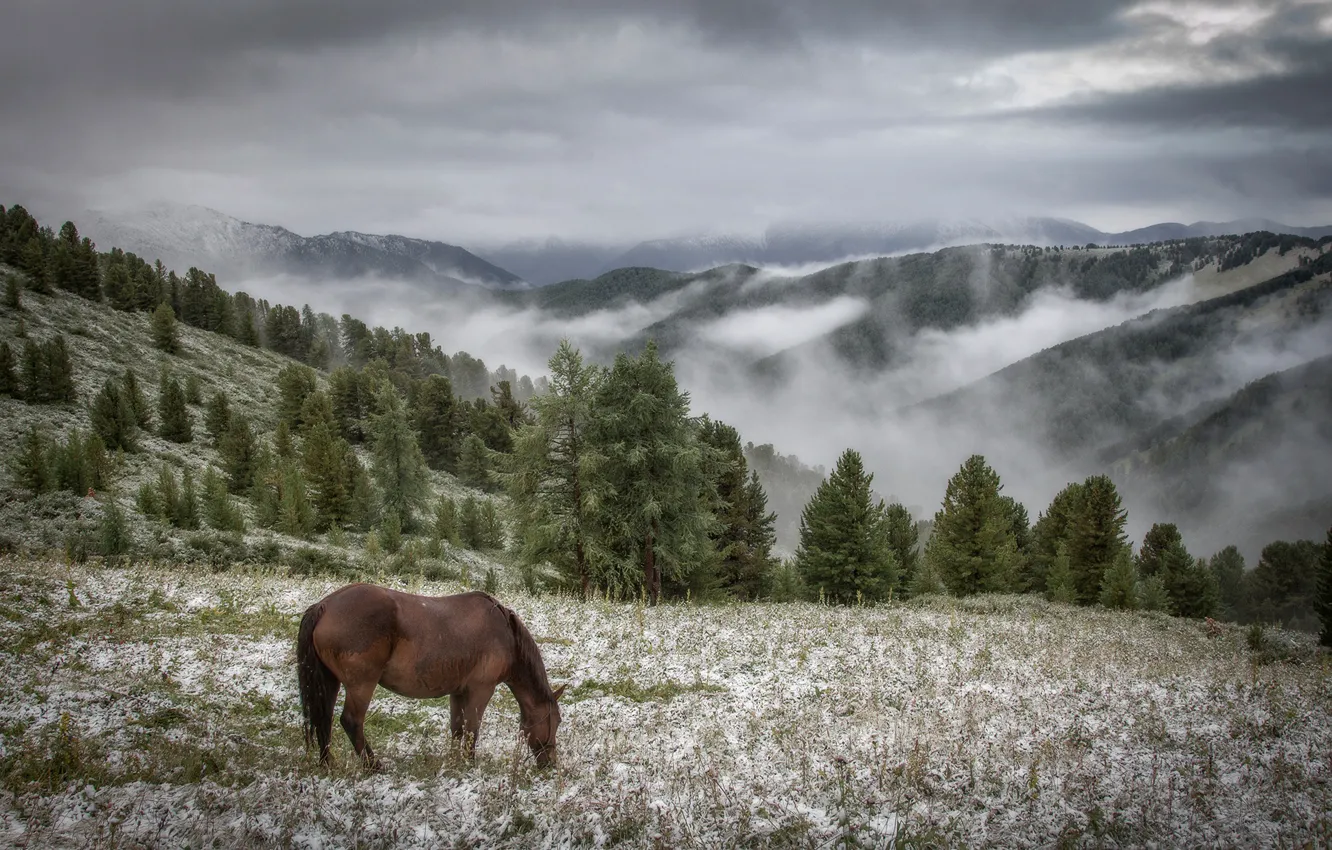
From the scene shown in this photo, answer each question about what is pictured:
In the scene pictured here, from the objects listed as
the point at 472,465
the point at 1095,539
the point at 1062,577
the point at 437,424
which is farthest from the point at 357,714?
the point at 437,424

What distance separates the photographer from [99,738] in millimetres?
7438

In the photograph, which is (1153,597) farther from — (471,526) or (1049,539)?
(471,526)

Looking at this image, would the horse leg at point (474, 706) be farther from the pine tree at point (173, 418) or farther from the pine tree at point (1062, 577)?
the pine tree at point (173, 418)

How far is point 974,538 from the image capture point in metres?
42.1

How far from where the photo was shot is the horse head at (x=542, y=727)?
8.20m

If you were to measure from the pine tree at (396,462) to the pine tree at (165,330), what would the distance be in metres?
51.3

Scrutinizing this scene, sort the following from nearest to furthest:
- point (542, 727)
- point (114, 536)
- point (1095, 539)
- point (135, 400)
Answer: point (542, 727)
point (114, 536)
point (1095, 539)
point (135, 400)

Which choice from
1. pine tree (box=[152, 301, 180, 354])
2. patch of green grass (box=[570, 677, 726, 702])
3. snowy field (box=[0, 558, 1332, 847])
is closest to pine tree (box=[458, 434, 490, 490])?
pine tree (box=[152, 301, 180, 354])

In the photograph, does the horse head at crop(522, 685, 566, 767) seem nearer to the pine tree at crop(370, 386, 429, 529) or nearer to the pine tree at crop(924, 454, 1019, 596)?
the pine tree at crop(924, 454, 1019, 596)

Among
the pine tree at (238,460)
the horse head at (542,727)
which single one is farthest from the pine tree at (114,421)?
the horse head at (542,727)

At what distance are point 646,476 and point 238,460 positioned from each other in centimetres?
4339

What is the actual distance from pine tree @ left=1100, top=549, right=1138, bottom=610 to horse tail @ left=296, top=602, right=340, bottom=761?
47.0 m

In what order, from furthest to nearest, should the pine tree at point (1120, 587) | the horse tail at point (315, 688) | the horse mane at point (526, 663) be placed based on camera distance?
1. the pine tree at point (1120, 587)
2. the horse mane at point (526, 663)
3. the horse tail at point (315, 688)

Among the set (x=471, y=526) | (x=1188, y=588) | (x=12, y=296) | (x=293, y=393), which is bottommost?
(x=1188, y=588)
